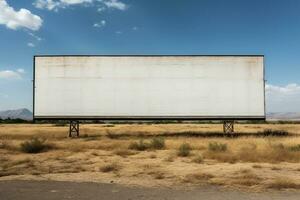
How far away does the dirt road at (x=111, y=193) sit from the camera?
10.6m

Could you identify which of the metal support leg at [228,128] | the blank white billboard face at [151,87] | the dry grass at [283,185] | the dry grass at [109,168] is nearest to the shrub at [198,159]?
the dry grass at [109,168]

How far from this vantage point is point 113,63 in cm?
3572

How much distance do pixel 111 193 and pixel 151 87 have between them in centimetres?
2471

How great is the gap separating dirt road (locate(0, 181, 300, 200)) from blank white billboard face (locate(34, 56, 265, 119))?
23086 millimetres

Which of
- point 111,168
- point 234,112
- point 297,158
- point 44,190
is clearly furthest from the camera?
point 234,112

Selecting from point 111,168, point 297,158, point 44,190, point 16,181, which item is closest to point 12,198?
point 44,190

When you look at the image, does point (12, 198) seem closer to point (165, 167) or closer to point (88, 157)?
point (165, 167)

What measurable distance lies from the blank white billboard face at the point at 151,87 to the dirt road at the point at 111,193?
23.1 meters

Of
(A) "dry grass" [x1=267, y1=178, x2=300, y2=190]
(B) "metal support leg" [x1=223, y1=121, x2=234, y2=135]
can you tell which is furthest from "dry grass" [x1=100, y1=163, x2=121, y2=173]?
(B) "metal support leg" [x1=223, y1=121, x2=234, y2=135]

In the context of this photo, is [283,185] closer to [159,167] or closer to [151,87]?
[159,167]

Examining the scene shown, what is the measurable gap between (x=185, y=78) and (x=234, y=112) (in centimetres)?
485

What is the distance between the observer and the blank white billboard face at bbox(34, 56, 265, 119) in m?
35.4

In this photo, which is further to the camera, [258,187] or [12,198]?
[258,187]

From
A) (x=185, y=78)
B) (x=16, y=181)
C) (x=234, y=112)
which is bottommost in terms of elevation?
(x=16, y=181)
